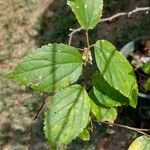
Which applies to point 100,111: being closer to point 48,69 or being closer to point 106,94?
point 106,94

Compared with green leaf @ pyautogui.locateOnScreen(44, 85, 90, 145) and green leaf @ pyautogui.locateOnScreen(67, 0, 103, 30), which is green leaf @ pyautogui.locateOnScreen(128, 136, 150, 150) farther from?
green leaf @ pyautogui.locateOnScreen(67, 0, 103, 30)

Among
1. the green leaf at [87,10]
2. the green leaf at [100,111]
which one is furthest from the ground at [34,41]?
the green leaf at [87,10]

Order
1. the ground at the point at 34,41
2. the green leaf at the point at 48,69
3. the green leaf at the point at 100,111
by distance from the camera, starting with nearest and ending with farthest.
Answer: the green leaf at the point at 48,69, the green leaf at the point at 100,111, the ground at the point at 34,41

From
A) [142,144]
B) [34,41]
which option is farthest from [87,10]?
[34,41]

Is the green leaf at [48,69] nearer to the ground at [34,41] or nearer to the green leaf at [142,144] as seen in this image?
the green leaf at [142,144]

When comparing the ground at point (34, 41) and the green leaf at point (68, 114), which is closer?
the green leaf at point (68, 114)

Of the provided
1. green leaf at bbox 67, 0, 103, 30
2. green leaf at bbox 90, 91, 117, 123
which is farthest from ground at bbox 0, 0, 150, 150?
green leaf at bbox 67, 0, 103, 30

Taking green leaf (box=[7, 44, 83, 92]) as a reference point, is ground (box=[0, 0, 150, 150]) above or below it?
below

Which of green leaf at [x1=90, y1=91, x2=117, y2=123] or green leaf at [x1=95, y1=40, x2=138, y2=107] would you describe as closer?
green leaf at [x1=95, y1=40, x2=138, y2=107]
